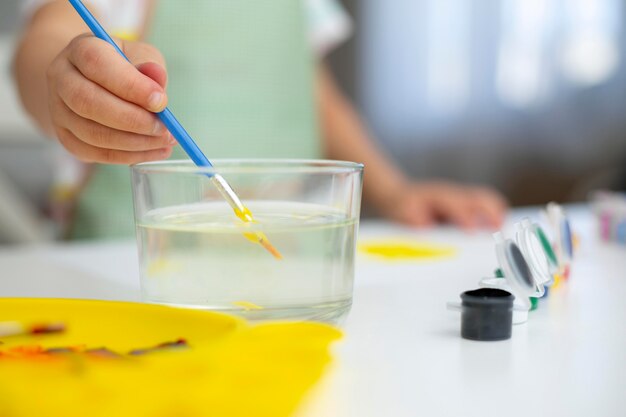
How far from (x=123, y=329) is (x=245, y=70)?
2.28 feet

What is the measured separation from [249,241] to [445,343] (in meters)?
0.11

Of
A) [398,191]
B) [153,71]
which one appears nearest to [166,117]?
[153,71]

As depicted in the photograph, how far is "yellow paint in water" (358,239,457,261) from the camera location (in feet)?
2.12

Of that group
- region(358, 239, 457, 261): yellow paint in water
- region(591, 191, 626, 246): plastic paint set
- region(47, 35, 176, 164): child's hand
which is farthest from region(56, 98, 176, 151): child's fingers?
region(591, 191, 626, 246): plastic paint set

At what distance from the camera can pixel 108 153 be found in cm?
41

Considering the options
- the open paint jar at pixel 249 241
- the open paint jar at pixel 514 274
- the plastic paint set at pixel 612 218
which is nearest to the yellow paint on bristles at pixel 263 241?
the open paint jar at pixel 249 241

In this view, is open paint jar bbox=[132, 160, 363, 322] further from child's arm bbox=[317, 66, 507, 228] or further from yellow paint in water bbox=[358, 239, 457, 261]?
child's arm bbox=[317, 66, 507, 228]

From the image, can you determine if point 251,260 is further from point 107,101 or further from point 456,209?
point 456,209

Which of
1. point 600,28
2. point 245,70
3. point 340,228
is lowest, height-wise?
point 340,228

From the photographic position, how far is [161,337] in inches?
12.4

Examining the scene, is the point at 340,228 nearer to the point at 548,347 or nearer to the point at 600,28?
the point at 548,347

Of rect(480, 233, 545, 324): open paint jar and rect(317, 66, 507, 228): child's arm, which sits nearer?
rect(480, 233, 545, 324): open paint jar

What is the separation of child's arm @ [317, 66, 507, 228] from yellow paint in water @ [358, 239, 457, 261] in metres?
0.15

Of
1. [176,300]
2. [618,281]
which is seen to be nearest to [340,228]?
[176,300]
